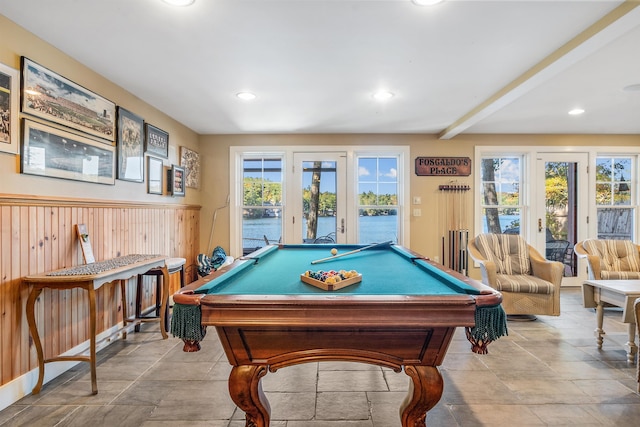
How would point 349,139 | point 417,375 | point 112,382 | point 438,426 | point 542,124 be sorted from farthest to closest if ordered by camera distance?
point 349,139 < point 542,124 < point 112,382 < point 438,426 < point 417,375

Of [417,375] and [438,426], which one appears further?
[438,426]

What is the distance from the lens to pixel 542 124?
14.4 ft

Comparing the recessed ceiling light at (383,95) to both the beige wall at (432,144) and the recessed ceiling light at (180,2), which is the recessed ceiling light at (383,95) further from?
the recessed ceiling light at (180,2)

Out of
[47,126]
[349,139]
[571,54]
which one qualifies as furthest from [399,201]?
[47,126]

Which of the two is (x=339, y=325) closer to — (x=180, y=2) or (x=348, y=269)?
(x=348, y=269)

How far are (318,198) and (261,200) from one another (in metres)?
0.91

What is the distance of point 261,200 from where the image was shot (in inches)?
199

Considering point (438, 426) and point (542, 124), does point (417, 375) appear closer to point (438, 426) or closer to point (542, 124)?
point (438, 426)

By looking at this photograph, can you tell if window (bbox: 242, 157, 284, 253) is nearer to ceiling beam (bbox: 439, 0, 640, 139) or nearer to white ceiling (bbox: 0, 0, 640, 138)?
white ceiling (bbox: 0, 0, 640, 138)

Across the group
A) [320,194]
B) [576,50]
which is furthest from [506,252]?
[320,194]

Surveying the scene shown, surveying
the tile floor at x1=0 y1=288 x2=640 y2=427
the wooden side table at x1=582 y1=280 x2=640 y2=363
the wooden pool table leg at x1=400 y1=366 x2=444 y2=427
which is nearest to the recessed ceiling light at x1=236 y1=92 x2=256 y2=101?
the tile floor at x1=0 y1=288 x2=640 y2=427

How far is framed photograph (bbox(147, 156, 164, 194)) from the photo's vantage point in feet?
11.6

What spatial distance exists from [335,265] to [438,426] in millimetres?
1052

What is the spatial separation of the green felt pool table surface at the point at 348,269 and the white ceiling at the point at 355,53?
151cm
